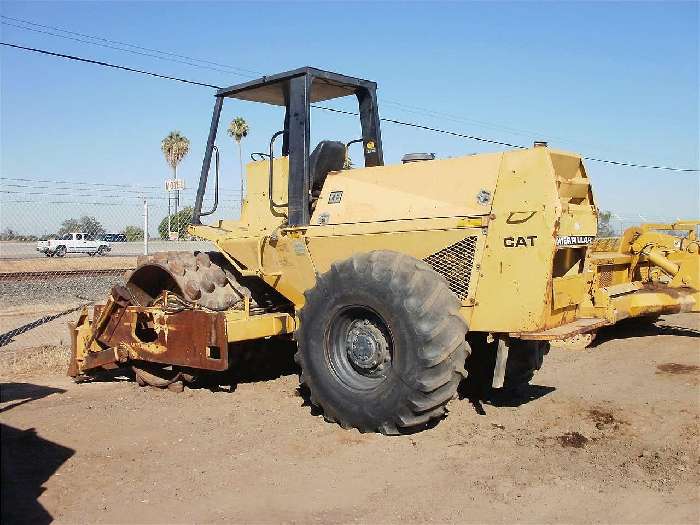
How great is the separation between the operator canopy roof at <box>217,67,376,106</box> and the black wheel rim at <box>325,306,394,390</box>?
214 centimetres

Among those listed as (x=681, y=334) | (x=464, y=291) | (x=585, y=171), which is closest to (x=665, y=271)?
(x=681, y=334)

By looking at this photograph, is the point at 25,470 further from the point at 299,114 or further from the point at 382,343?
the point at 299,114

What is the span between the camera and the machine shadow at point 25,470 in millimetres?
3545

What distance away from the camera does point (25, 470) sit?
432 centimetres

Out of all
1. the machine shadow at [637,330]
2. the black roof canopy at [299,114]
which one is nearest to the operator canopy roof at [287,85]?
the black roof canopy at [299,114]

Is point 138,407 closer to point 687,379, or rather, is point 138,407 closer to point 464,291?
point 464,291

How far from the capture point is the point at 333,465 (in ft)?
14.8

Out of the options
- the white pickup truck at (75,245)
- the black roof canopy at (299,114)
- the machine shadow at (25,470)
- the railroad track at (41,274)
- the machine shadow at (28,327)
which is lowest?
the white pickup truck at (75,245)

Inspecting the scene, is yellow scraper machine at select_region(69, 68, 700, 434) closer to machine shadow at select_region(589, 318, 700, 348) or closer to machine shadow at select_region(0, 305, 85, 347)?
machine shadow at select_region(0, 305, 85, 347)

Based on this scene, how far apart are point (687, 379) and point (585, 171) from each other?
2.91 metres

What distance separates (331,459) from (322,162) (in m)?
2.74

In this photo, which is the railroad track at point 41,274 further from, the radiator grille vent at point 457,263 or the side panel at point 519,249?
the side panel at point 519,249

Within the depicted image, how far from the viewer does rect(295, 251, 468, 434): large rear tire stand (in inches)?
187

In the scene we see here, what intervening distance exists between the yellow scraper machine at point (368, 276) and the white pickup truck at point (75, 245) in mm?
28670
